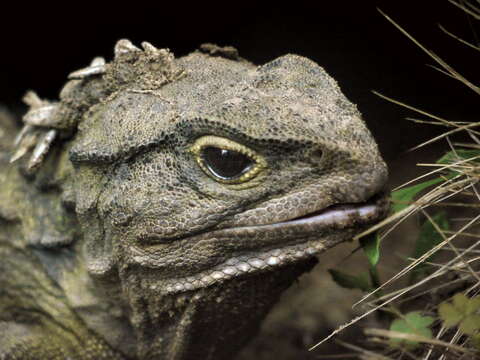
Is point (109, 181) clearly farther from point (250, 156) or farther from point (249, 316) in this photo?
point (249, 316)

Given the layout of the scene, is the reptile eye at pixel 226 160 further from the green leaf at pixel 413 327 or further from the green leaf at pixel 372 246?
the green leaf at pixel 413 327

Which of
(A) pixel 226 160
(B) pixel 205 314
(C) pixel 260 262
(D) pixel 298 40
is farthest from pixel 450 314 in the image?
(D) pixel 298 40

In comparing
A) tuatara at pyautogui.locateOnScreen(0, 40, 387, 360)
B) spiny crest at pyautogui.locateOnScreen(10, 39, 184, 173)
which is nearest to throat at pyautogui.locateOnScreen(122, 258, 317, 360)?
tuatara at pyautogui.locateOnScreen(0, 40, 387, 360)

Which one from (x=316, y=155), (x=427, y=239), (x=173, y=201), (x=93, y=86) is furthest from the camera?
(x=427, y=239)

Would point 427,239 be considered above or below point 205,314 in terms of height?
below

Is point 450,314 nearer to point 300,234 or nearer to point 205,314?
point 300,234

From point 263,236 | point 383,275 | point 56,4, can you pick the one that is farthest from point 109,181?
point 56,4

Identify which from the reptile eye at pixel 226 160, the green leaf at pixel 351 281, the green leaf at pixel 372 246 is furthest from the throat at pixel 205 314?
the green leaf at pixel 351 281
